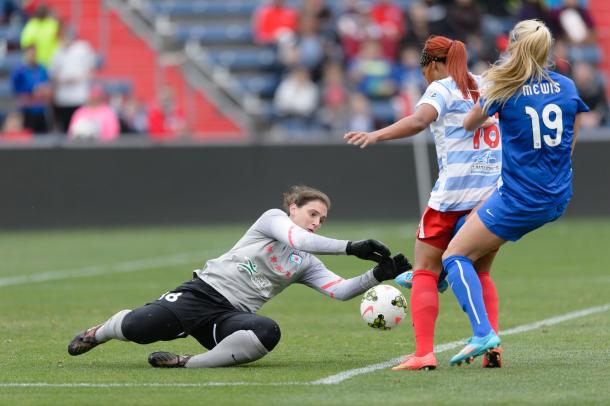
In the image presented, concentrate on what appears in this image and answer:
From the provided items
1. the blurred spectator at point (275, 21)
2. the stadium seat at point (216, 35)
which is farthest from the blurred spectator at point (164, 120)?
the stadium seat at point (216, 35)

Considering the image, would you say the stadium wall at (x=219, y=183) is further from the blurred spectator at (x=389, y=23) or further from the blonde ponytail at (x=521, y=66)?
the blonde ponytail at (x=521, y=66)

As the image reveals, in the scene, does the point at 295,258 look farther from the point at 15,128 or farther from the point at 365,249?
the point at 15,128

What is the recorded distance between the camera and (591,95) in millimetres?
23562

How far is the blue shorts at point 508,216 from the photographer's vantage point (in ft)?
25.5

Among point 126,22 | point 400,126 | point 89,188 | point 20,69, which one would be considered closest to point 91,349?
point 400,126

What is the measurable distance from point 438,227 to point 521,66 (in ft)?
3.50

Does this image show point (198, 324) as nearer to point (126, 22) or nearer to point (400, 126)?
point (400, 126)

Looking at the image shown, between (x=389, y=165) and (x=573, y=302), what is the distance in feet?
34.2

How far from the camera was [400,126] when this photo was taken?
778 cm

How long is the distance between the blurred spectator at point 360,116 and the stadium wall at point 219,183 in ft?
3.24

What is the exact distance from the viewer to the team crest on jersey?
850 cm

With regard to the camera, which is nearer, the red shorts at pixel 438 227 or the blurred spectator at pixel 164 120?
the red shorts at pixel 438 227

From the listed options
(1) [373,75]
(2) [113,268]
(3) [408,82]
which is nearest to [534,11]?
(3) [408,82]

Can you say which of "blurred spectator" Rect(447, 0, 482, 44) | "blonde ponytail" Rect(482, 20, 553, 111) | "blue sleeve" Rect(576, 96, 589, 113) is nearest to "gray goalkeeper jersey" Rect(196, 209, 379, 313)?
"blonde ponytail" Rect(482, 20, 553, 111)
